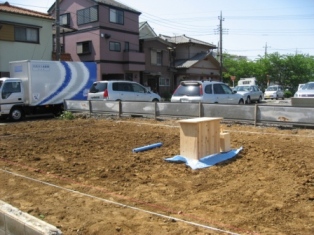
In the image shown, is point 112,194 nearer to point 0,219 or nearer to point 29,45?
point 0,219

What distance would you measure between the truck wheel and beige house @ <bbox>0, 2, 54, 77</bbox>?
8.16 m

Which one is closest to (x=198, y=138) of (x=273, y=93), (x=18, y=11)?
(x=18, y=11)

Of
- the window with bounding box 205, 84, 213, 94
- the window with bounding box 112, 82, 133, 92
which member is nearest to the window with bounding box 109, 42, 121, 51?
the window with bounding box 112, 82, 133, 92

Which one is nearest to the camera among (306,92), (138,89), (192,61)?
(138,89)

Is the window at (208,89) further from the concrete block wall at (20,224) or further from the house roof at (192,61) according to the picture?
the house roof at (192,61)

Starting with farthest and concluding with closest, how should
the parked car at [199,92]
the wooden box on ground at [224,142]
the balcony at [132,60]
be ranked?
1. the balcony at [132,60]
2. the parked car at [199,92]
3. the wooden box on ground at [224,142]

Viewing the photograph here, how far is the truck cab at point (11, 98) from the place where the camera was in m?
15.6

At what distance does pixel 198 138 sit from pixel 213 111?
5677mm

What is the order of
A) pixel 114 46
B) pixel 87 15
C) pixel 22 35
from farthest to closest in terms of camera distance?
pixel 114 46 → pixel 87 15 → pixel 22 35

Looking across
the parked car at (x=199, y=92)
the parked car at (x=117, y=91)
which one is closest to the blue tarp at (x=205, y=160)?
the parked car at (x=199, y=92)

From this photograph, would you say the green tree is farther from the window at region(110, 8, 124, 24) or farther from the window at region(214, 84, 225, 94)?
the window at region(214, 84, 225, 94)

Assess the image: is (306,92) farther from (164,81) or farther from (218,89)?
(164,81)

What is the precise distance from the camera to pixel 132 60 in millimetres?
31953

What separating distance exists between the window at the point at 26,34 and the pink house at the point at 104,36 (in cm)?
606
